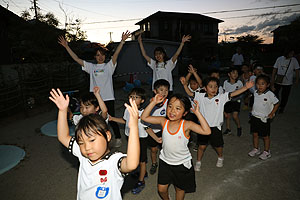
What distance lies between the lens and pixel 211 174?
3.69m

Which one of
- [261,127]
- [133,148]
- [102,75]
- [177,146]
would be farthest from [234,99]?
[133,148]

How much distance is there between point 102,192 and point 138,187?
1.63 metres

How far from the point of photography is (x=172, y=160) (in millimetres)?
2578

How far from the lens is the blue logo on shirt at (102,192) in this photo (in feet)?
5.79

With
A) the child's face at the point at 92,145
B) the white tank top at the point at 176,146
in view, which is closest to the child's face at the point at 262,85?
the white tank top at the point at 176,146

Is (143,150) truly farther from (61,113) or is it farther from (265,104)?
(265,104)

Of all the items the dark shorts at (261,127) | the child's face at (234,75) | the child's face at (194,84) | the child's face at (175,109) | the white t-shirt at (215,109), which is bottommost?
the dark shorts at (261,127)

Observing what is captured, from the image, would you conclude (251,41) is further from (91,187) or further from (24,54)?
(91,187)

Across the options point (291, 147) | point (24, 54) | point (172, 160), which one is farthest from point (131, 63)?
point (172, 160)

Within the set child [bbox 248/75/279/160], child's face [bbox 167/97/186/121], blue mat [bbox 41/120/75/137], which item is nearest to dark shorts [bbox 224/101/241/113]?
child [bbox 248/75/279/160]

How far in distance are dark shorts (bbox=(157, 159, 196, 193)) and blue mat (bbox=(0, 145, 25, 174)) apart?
11.0 ft

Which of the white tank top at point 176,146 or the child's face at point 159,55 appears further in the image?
the child's face at point 159,55

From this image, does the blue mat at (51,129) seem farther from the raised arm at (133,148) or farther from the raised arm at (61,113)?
the raised arm at (133,148)

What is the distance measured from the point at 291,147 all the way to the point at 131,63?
586 inches
